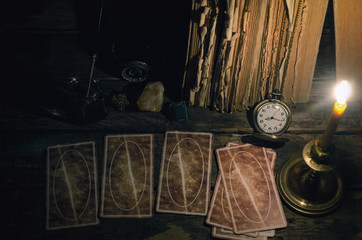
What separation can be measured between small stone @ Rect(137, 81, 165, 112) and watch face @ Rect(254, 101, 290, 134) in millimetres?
462

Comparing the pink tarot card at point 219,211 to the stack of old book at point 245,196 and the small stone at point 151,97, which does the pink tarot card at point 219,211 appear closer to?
the stack of old book at point 245,196

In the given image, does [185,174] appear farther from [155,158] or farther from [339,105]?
[339,105]

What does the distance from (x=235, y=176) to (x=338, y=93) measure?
22.6 inches

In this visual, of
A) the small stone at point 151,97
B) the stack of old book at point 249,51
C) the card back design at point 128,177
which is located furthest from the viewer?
the small stone at point 151,97

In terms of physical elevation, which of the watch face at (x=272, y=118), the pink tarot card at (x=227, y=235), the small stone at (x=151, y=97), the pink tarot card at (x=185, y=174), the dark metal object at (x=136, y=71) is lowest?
the pink tarot card at (x=227, y=235)

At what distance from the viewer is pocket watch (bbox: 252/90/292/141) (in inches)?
50.2

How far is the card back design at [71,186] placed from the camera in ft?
3.85

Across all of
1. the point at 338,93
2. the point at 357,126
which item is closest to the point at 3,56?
the point at 338,93

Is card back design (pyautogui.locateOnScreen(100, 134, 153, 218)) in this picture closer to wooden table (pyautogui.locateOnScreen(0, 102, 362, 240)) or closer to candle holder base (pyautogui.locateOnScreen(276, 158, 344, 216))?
wooden table (pyautogui.locateOnScreen(0, 102, 362, 240))

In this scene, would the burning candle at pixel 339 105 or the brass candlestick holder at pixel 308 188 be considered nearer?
the burning candle at pixel 339 105

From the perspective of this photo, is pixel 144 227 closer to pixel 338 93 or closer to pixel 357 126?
pixel 338 93

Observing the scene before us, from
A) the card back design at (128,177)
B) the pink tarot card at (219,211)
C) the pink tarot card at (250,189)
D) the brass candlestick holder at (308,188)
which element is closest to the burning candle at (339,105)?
the brass candlestick holder at (308,188)

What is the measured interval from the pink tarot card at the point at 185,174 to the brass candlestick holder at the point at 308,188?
331mm

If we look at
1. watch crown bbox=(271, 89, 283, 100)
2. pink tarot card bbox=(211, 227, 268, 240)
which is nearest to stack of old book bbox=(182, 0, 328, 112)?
watch crown bbox=(271, 89, 283, 100)
